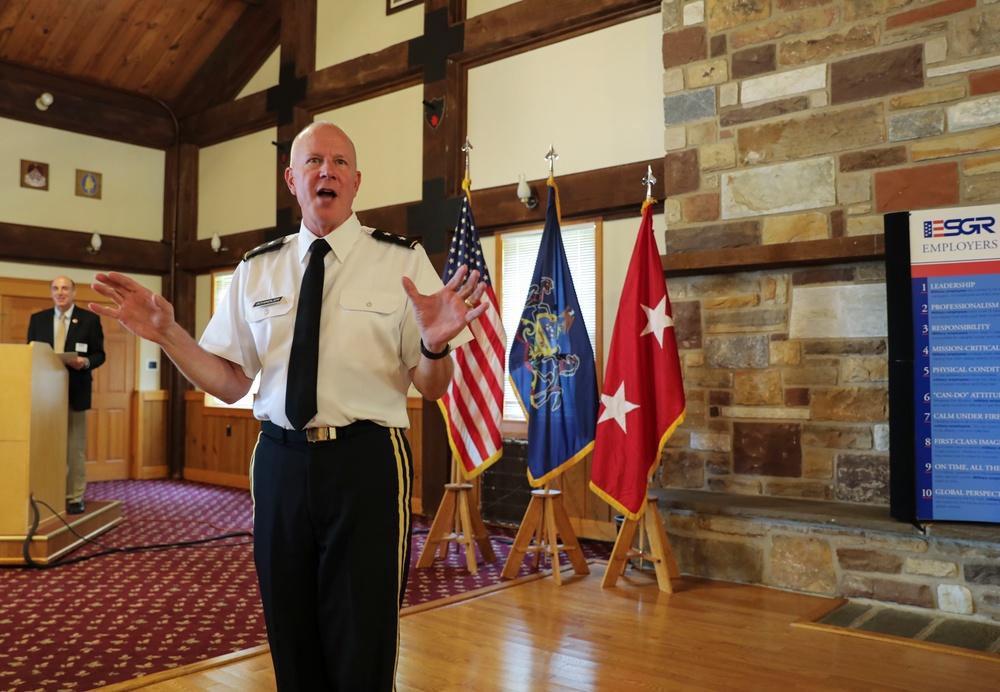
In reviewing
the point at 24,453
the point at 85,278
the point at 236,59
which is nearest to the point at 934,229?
the point at 24,453

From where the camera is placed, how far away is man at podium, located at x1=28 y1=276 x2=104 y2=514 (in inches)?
227

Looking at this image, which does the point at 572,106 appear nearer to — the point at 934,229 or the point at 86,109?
the point at 934,229

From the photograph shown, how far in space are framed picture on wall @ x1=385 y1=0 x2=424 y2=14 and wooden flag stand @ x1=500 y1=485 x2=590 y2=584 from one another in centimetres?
452

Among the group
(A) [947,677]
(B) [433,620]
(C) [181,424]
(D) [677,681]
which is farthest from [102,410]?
(A) [947,677]

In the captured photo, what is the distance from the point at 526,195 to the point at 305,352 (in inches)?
170

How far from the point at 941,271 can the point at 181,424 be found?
309 inches

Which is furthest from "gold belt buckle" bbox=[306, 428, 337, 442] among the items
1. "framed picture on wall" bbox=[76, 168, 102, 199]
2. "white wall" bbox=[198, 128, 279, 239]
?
"framed picture on wall" bbox=[76, 168, 102, 199]

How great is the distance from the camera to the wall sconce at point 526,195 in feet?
19.3

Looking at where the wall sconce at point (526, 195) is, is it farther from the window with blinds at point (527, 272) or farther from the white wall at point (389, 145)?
the white wall at point (389, 145)

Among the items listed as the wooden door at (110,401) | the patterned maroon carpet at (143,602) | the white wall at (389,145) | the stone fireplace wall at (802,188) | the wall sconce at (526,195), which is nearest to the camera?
the patterned maroon carpet at (143,602)

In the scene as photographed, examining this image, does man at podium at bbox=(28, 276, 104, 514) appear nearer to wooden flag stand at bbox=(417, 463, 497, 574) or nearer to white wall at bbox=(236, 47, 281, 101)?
wooden flag stand at bbox=(417, 463, 497, 574)

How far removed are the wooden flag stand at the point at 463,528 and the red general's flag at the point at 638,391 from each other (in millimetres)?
859

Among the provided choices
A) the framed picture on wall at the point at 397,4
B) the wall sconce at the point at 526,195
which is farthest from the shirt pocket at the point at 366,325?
the framed picture on wall at the point at 397,4

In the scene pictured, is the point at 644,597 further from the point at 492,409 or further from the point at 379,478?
the point at 379,478
